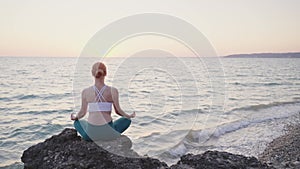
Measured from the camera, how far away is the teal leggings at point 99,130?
498 centimetres

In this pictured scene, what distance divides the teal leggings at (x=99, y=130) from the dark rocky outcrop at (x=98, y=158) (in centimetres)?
27

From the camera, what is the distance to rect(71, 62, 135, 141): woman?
5.00 m

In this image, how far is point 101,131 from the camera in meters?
5.01

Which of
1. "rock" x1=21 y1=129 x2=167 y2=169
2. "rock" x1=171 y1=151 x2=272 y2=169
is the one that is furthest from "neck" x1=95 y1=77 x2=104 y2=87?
"rock" x1=171 y1=151 x2=272 y2=169

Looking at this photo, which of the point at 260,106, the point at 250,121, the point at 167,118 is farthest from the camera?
the point at 260,106

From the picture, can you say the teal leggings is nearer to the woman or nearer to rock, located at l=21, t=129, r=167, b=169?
the woman

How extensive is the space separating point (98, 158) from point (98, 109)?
117cm

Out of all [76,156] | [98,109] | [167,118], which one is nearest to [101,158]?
[76,156]

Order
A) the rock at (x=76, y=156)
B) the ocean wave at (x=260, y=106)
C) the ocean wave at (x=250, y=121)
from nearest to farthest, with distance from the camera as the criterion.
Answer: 1. the rock at (x=76, y=156)
2. the ocean wave at (x=250, y=121)
3. the ocean wave at (x=260, y=106)

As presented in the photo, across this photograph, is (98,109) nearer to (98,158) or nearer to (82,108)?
(82,108)

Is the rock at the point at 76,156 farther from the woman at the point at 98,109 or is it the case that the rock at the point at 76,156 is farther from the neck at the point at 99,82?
the neck at the point at 99,82

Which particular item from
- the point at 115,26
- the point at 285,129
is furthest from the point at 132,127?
the point at 115,26

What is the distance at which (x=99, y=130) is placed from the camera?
500 centimetres

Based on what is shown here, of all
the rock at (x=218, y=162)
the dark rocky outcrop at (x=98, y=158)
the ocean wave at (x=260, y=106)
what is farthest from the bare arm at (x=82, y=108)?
the ocean wave at (x=260, y=106)
